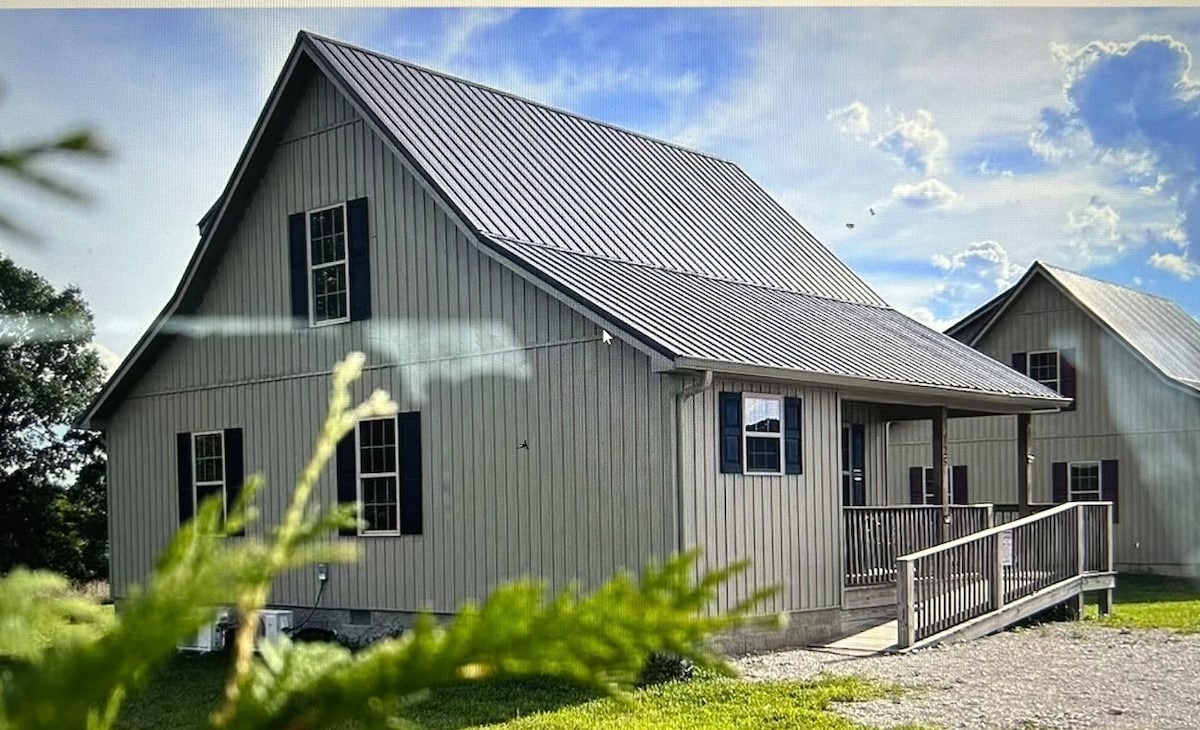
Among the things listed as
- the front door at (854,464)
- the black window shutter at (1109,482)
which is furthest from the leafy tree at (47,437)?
the black window shutter at (1109,482)

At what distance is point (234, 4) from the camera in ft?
44.3

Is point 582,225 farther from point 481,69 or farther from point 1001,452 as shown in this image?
point 1001,452

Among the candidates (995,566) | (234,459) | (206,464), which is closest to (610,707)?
(995,566)

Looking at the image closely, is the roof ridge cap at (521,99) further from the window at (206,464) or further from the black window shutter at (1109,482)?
the black window shutter at (1109,482)

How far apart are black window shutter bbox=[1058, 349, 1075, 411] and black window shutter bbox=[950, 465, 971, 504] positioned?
2.25 m

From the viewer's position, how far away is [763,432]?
1139cm

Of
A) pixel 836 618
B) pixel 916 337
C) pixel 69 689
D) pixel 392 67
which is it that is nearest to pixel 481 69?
pixel 392 67

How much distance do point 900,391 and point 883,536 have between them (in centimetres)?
146

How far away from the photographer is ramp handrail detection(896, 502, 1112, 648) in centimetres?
1120

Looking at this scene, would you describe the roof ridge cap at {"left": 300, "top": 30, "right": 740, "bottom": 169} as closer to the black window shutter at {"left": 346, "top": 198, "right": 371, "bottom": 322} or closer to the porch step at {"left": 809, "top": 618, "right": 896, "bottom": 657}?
the black window shutter at {"left": 346, "top": 198, "right": 371, "bottom": 322}

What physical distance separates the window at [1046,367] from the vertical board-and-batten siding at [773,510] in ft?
37.8

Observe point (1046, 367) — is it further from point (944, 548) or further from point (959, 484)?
point (944, 548)

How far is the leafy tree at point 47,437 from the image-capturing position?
20.4m

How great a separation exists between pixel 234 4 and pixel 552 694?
8016mm
